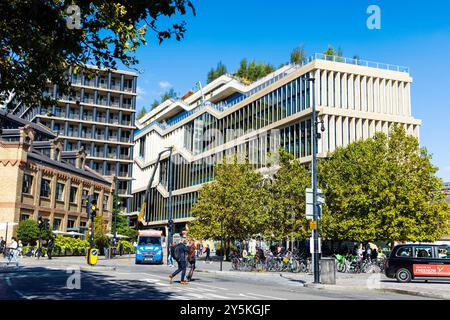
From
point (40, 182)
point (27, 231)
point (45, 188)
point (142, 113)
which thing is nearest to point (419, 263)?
point (27, 231)

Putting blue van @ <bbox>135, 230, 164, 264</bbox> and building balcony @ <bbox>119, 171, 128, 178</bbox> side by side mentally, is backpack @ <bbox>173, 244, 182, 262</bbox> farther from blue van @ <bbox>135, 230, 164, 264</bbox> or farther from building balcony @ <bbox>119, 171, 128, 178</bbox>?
building balcony @ <bbox>119, 171, 128, 178</bbox>

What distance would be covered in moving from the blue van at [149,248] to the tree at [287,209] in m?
8.50

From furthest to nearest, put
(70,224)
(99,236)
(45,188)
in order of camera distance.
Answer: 1. (70,224)
2. (45,188)
3. (99,236)

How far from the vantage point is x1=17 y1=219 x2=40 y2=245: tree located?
47844mm

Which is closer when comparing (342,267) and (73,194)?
(342,267)

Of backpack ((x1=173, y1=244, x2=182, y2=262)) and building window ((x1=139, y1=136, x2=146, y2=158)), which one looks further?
building window ((x1=139, y1=136, x2=146, y2=158))

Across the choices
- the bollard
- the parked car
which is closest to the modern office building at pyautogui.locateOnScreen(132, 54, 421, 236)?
the parked car

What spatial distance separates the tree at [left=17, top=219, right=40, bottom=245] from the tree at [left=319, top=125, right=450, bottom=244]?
27203 mm

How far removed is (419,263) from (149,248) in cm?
2126

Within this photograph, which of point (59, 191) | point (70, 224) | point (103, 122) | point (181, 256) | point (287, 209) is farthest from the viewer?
point (103, 122)

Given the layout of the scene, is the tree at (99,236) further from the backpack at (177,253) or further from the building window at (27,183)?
the backpack at (177,253)

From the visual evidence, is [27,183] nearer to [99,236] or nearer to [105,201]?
[99,236]

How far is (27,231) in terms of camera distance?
47875 mm

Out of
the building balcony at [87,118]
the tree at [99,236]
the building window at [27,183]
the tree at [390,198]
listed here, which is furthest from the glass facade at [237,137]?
the building window at [27,183]
